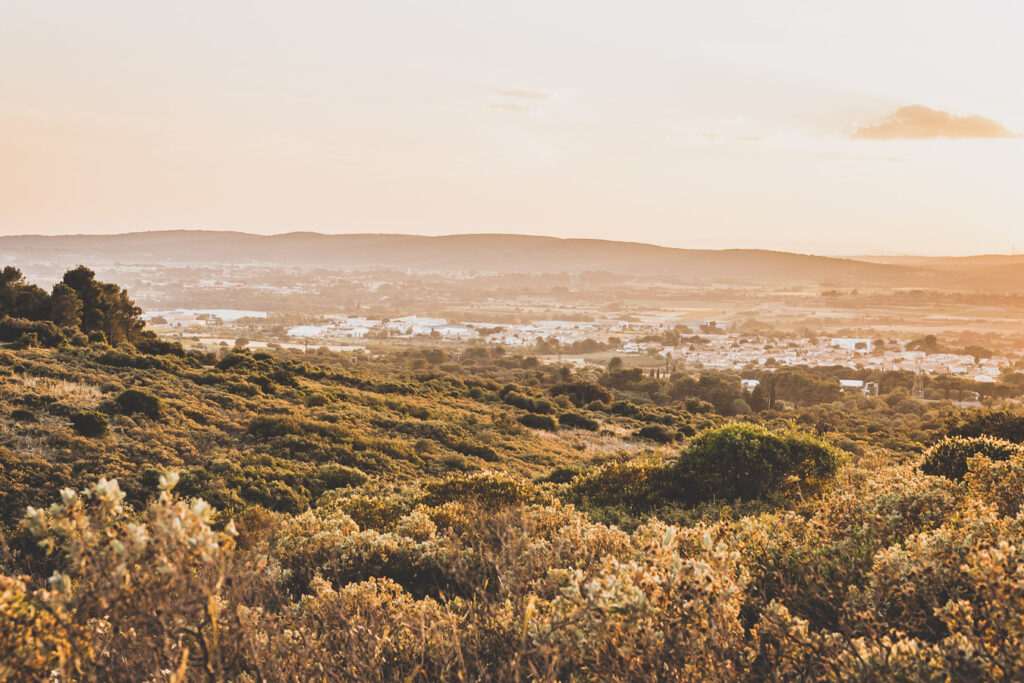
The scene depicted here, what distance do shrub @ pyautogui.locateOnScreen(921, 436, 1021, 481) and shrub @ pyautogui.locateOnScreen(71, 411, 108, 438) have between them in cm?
1919

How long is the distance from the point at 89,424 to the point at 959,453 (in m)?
20.3

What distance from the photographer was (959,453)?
12.5m

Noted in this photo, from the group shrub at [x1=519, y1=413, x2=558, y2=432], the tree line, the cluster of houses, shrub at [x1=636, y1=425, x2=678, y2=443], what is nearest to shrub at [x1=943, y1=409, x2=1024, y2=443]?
shrub at [x1=636, y1=425, x2=678, y2=443]

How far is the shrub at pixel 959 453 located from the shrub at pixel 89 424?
19189 millimetres

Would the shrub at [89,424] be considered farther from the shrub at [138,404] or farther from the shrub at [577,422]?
the shrub at [577,422]

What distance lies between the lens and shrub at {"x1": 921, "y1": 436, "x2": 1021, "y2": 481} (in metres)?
11.7

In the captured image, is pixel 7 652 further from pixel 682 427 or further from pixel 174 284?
pixel 174 284

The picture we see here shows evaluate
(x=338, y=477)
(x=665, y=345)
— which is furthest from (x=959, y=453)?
(x=665, y=345)

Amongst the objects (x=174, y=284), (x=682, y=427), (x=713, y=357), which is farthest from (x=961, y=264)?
(x=174, y=284)

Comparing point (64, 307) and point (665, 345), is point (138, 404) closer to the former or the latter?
point (64, 307)

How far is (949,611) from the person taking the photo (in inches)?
146

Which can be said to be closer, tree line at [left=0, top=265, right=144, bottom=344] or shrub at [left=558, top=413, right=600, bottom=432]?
tree line at [left=0, top=265, right=144, bottom=344]

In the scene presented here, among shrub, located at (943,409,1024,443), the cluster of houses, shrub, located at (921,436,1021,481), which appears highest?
shrub, located at (921,436,1021,481)

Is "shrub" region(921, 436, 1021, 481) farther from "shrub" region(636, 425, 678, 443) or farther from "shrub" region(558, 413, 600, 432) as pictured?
"shrub" region(558, 413, 600, 432)
